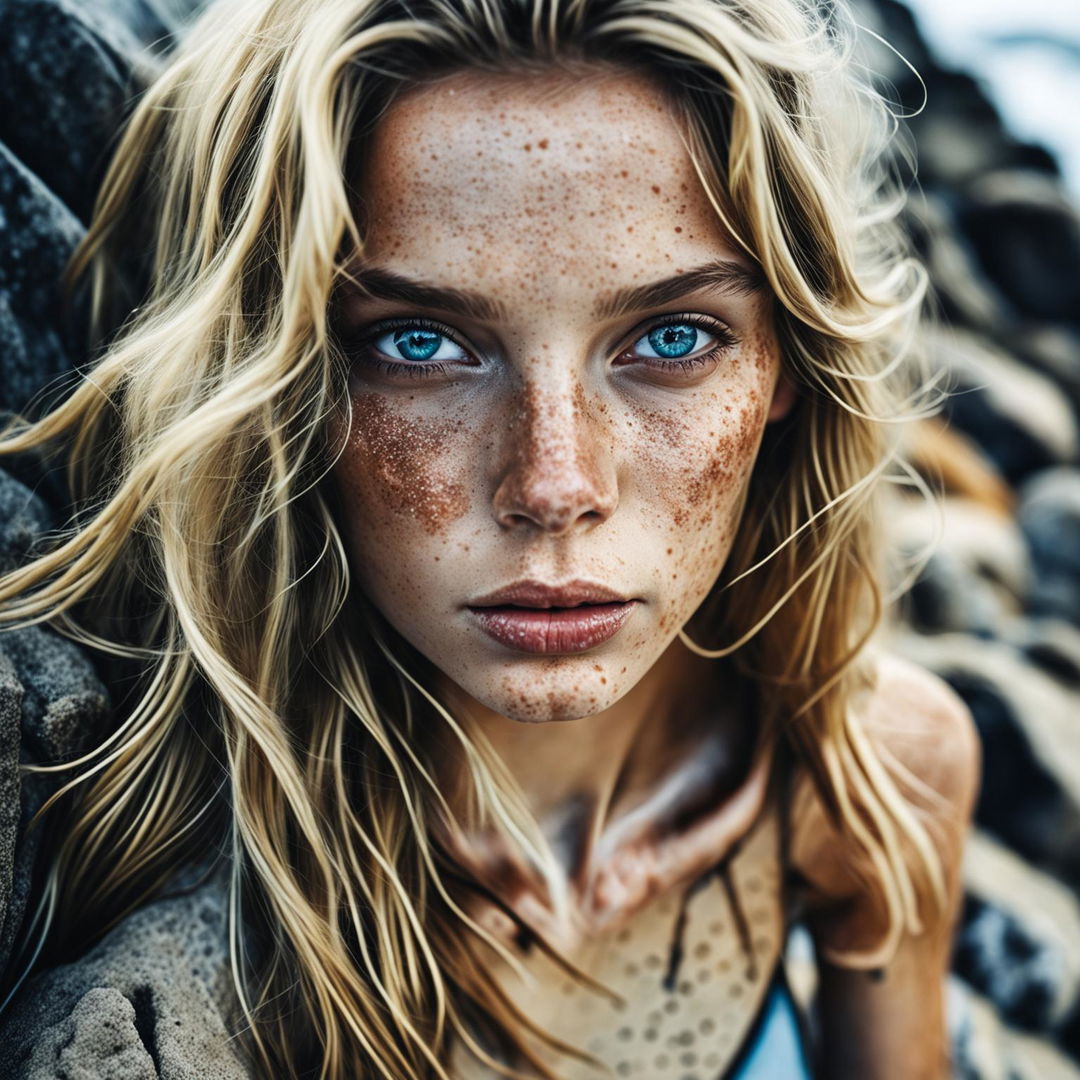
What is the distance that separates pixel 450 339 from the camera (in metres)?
1.06

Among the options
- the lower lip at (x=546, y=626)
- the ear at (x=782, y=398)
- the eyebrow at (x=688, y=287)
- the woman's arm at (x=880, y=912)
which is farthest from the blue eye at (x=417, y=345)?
the woman's arm at (x=880, y=912)

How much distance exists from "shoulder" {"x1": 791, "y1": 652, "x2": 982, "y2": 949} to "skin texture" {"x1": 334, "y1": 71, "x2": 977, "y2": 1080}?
52 centimetres

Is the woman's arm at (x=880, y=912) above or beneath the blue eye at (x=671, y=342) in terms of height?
beneath

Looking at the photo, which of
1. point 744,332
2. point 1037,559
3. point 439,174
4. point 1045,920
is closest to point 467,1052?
point 744,332

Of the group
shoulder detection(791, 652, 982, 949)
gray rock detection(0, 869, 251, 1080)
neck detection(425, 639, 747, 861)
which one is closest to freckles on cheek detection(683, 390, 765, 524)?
neck detection(425, 639, 747, 861)

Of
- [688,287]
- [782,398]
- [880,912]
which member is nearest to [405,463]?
[688,287]

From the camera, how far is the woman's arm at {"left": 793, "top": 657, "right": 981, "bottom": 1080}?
161 cm

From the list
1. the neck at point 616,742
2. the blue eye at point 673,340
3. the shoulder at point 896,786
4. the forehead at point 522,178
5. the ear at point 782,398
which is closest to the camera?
the forehead at point 522,178

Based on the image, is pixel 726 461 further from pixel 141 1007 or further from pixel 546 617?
pixel 141 1007

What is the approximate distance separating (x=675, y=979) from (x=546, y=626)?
68 centimetres

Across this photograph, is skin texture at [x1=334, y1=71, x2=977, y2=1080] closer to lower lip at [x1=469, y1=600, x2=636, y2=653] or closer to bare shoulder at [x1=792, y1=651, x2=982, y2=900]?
lower lip at [x1=469, y1=600, x2=636, y2=653]

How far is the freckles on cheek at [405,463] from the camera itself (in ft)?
3.50

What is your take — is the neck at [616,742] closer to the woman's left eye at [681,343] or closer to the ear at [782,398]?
the ear at [782,398]

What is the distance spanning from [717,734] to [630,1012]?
14.8 inches
